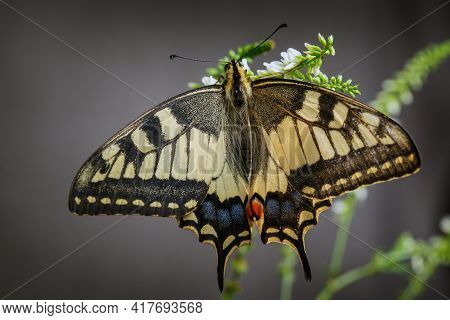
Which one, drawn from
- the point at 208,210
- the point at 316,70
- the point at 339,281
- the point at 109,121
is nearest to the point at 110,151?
the point at 208,210

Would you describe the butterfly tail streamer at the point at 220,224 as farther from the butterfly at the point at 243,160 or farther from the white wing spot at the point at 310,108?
the white wing spot at the point at 310,108

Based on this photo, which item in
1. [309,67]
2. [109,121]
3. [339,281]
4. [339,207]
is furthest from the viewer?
[109,121]

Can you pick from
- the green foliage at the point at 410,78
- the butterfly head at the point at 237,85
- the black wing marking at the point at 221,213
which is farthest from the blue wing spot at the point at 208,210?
the green foliage at the point at 410,78

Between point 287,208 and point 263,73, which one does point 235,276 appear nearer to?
point 287,208

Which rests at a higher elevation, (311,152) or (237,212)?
(311,152)

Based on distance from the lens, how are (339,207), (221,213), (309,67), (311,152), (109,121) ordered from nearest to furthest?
1. (309,67)
2. (311,152)
3. (221,213)
4. (339,207)
5. (109,121)

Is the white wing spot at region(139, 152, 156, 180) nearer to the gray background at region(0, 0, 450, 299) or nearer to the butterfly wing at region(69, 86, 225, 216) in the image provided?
the butterfly wing at region(69, 86, 225, 216)

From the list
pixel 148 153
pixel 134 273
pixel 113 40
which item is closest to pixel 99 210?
pixel 148 153
